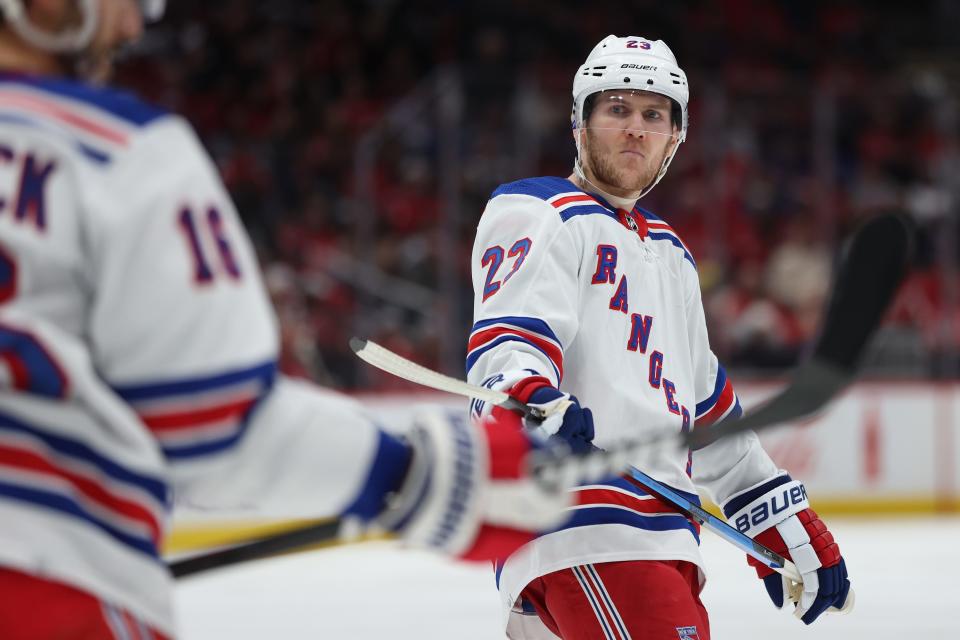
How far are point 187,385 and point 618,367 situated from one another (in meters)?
1.16

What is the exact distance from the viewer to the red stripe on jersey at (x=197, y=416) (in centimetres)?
100

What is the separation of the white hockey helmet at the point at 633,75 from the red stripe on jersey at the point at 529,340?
40cm

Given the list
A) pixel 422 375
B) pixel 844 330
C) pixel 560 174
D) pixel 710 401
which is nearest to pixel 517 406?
pixel 422 375

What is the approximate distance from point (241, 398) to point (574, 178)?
1.39 m

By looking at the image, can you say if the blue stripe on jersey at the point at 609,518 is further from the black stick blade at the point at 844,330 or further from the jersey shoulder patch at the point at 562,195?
the black stick blade at the point at 844,330

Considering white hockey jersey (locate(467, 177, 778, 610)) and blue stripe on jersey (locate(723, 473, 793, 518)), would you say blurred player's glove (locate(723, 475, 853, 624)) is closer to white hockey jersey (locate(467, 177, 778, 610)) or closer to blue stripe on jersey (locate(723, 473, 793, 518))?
blue stripe on jersey (locate(723, 473, 793, 518))

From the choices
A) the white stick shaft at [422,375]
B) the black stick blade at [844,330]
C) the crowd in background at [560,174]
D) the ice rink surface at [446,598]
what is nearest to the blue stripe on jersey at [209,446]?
the black stick blade at [844,330]

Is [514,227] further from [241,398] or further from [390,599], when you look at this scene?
[390,599]

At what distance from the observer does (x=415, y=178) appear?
272 inches

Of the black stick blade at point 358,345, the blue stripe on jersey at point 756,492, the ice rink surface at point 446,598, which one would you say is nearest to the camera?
the black stick blade at point 358,345

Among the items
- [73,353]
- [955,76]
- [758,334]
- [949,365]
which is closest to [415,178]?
[758,334]

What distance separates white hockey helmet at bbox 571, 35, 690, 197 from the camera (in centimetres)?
233

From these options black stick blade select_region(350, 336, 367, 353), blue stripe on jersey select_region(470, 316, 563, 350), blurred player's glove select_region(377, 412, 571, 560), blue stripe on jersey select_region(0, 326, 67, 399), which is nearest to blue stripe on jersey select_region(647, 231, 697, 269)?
blue stripe on jersey select_region(470, 316, 563, 350)

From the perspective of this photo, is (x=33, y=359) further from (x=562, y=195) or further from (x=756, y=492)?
(x=756, y=492)
